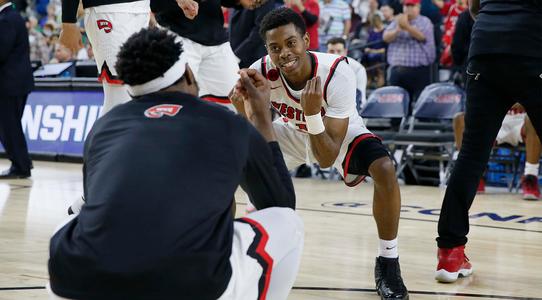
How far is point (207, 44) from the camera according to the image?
6.02m

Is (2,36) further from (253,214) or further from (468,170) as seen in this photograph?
(253,214)

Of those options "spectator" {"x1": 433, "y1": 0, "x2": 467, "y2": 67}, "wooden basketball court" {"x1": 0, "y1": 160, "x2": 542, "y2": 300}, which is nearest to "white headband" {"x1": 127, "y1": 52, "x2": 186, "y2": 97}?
"wooden basketball court" {"x1": 0, "y1": 160, "x2": 542, "y2": 300}

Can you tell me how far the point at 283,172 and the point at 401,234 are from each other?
118 inches

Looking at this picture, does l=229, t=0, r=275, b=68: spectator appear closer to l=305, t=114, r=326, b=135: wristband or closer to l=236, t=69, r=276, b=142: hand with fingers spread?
l=305, t=114, r=326, b=135: wristband

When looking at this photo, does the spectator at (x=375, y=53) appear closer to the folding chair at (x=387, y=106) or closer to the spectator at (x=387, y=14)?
the spectator at (x=387, y=14)

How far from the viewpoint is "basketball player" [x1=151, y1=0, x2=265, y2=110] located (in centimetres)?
598

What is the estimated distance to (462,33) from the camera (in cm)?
908

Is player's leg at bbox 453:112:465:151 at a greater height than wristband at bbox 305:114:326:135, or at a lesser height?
lesser

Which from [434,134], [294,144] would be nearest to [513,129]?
[434,134]

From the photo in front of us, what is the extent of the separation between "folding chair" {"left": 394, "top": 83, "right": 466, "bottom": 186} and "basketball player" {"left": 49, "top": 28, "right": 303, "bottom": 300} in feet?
21.4

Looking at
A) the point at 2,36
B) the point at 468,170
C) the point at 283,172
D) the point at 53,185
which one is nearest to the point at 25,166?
the point at 53,185

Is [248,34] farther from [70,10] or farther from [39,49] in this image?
Result: [39,49]

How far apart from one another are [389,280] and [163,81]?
165 centimetres

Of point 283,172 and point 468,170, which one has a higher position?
point 283,172
